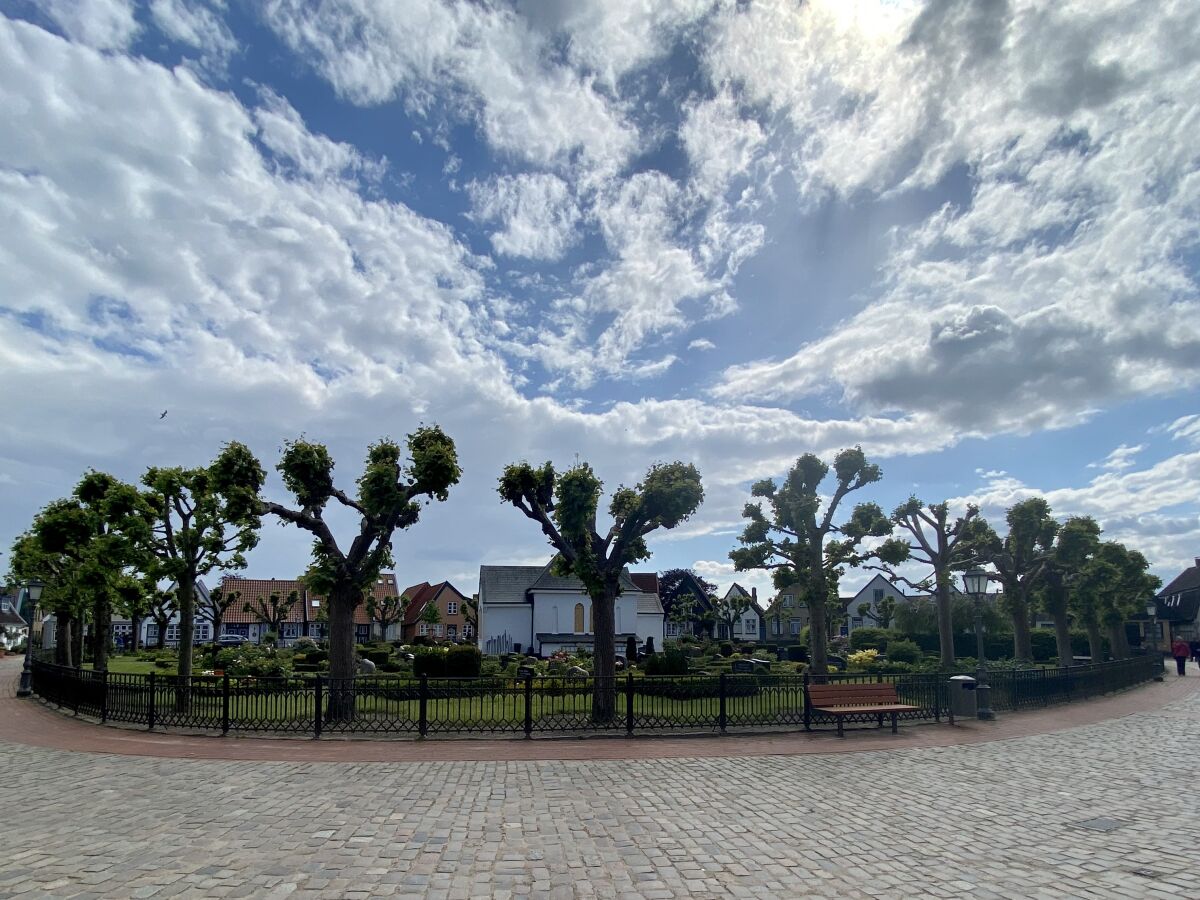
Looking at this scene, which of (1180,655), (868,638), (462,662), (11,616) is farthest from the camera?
(11,616)

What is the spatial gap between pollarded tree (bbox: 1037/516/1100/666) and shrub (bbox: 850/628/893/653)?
611 inches

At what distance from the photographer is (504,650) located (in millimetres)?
54375

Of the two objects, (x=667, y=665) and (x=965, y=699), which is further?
(x=667, y=665)

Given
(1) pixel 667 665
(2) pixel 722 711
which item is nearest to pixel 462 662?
(1) pixel 667 665

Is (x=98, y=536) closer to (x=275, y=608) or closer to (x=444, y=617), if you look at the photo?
(x=275, y=608)

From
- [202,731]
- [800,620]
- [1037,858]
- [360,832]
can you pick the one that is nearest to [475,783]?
[360,832]

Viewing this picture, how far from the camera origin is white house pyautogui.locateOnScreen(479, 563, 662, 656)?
54.6 meters

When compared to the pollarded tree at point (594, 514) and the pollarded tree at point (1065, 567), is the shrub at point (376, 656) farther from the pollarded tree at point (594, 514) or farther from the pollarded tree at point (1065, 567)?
the pollarded tree at point (1065, 567)

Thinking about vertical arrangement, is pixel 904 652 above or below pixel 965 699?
below

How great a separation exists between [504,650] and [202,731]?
4012 cm

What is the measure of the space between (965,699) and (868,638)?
115 ft

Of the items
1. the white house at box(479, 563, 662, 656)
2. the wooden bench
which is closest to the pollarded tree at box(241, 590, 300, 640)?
the white house at box(479, 563, 662, 656)

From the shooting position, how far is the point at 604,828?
327 inches

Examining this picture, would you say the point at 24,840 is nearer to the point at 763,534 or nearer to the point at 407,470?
the point at 407,470
